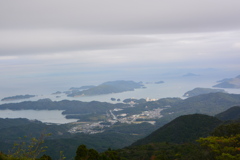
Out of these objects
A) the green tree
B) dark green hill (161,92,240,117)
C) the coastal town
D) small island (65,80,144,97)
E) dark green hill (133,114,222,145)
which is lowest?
the coastal town

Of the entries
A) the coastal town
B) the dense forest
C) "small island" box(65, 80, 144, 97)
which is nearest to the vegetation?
"small island" box(65, 80, 144, 97)

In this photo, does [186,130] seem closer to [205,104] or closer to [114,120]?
[114,120]

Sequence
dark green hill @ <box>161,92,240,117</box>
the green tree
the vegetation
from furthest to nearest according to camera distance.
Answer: the vegetation
dark green hill @ <box>161,92,240,117</box>
the green tree

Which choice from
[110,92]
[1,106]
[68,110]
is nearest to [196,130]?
[68,110]

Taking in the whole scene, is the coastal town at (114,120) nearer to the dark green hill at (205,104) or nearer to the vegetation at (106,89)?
the dark green hill at (205,104)

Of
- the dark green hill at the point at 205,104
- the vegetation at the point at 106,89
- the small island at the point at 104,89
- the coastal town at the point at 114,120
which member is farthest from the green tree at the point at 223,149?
the vegetation at the point at 106,89

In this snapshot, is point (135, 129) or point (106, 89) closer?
point (135, 129)

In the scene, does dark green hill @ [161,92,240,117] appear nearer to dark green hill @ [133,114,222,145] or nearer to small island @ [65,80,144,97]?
dark green hill @ [133,114,222,145]

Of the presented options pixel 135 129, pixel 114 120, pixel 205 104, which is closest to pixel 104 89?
pixel 114 120

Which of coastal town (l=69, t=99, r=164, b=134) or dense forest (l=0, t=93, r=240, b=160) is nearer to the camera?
dense forest (l=0, t=93, r=240, b=160)
